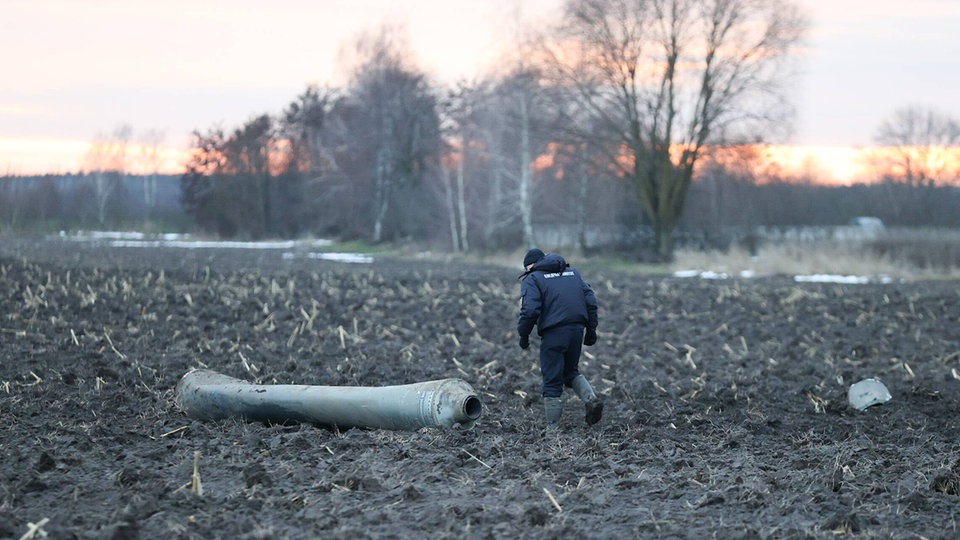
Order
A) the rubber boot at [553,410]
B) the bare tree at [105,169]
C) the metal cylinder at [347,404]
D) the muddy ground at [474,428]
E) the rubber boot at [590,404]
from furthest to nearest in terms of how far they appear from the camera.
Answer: the bare tree at [105,169] → the rubber boot at [553,410] → the rubber boot at [590,404] → the metal cylinder at [347,404] → the muddy ground at [474,428]

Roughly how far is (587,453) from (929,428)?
3.81m

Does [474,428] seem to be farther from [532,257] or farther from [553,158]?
[553,158]

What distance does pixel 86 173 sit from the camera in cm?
3534

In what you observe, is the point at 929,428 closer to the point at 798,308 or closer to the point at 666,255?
the point at 798,308

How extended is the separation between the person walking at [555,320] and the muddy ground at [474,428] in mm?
308

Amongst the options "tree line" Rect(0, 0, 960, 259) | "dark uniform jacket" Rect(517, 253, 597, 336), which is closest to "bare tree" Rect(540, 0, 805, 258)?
"tree line" Rect(0, 0, 960, 259)

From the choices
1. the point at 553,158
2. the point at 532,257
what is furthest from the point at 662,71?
the point at 532,257

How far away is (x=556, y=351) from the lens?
10.0 metres

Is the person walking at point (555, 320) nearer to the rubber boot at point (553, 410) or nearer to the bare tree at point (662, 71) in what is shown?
the rubber boot at point (553, 410)

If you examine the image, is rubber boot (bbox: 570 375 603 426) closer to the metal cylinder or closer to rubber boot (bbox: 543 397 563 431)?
rubber boot (bbox: 543 397 563 431)

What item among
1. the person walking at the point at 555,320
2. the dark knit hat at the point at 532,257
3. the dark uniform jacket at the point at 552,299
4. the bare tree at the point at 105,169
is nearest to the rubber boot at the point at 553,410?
the person walking at the point at 555,320

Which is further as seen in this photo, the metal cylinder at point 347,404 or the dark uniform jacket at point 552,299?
the dark uniform jacket at point 552,299

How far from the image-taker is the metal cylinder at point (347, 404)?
941cm

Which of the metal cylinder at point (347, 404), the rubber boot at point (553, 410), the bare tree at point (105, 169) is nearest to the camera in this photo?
the metal cylinder at point (347, 404)
